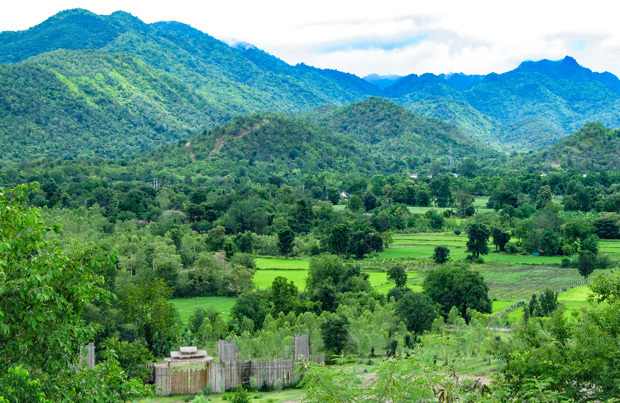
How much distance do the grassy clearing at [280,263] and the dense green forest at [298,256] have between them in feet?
1.64

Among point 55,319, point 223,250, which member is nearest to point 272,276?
point 223,250

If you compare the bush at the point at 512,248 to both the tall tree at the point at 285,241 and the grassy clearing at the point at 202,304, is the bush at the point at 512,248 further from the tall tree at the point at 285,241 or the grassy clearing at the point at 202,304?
the grassy clearing at the point at 202,304

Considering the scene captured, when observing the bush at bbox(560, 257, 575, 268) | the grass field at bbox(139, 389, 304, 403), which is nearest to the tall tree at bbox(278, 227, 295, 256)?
the bush at bbox(560, 257, 575, 268)

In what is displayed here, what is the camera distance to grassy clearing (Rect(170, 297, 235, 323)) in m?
34.3

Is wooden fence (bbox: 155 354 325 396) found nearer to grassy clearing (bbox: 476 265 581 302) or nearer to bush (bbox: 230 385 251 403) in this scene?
bush (bbox: 230 385 251 403)

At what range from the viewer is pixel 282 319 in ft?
96.2

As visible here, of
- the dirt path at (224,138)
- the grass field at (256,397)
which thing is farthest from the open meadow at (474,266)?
the dirt path at (224,138)

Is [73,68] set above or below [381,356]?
above

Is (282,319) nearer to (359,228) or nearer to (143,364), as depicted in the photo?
(143,364)

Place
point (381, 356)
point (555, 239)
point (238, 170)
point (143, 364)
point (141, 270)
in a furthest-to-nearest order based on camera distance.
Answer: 1. point (238, 170)
2. point (555, 239)
3. point (141, 270)
4. point (381, 356)
5. point (143, 364)

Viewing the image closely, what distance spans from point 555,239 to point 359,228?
1673 cm

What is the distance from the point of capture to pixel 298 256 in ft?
174

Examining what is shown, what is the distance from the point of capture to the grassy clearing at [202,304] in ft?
113

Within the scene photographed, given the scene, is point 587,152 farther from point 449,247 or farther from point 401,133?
point 449,247
